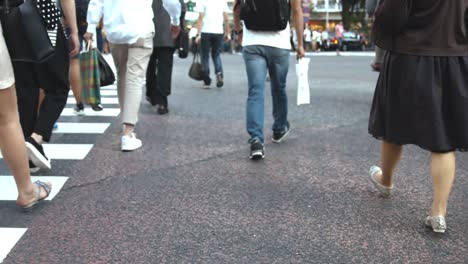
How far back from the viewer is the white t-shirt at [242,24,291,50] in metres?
4.77

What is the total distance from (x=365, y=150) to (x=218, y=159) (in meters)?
1.34

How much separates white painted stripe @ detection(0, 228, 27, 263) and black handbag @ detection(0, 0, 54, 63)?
965mm

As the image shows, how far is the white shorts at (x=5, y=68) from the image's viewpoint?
305 centimetres

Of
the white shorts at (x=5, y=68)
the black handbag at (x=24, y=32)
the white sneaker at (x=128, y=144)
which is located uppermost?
the black handbag at (x=24, y=32)

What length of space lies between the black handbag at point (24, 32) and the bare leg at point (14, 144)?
0.26 m

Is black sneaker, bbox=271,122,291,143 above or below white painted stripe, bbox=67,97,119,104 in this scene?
above

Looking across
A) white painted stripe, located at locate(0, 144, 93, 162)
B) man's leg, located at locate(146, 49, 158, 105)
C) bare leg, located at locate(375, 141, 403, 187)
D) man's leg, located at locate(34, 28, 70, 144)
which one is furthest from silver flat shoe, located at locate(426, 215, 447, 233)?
man's leg, located at locate(146, 49, 158, 105)

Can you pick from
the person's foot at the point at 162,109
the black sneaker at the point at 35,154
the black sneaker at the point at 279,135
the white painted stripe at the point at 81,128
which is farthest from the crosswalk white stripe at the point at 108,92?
the black sneaker at the point at 35,154

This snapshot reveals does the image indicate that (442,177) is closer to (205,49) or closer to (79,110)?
(79,110)

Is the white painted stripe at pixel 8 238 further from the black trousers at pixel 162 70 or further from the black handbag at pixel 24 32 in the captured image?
the black trousers at pixel 162 70

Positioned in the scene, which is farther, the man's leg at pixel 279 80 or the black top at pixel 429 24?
the man's leg at pixel 279 80

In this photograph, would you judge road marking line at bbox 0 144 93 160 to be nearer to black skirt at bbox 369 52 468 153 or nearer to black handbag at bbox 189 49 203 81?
black skirt at bbox 369 52 468 153

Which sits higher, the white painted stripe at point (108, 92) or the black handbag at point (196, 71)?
the black handbag at point (196, 71)

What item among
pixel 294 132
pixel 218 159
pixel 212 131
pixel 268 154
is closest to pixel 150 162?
pixel 218 159
